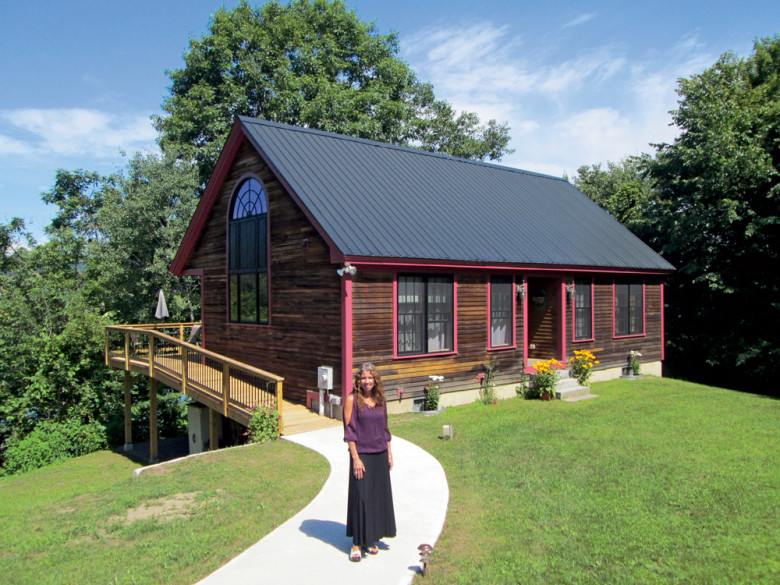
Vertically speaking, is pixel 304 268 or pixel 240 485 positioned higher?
pixel 304 268

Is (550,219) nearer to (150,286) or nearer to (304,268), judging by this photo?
(304,268)

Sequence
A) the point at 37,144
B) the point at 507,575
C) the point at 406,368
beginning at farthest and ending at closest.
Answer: the point at 37,144 → the point at 406,368 → the point at 507,575

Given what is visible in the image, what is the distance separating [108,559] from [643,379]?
15887 mm

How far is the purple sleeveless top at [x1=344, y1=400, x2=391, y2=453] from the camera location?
5.39m

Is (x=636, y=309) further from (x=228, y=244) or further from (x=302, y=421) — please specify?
(x=228, y=244)

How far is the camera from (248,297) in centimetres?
1496

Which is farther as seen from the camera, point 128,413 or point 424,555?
point 128,413

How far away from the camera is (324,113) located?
27672 mm

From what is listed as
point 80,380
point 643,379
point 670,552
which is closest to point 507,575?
point 670,552

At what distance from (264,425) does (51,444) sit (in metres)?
11.7

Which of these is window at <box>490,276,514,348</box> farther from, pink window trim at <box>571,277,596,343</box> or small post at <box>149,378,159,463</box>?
small post at <box>149,378,159,463</box>

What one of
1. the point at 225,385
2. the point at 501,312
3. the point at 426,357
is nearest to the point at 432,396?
the point at 426,357

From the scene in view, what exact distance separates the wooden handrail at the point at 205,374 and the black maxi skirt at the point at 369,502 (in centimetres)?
542

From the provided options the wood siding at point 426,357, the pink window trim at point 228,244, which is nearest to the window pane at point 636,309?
the wood siding at point 426,357
